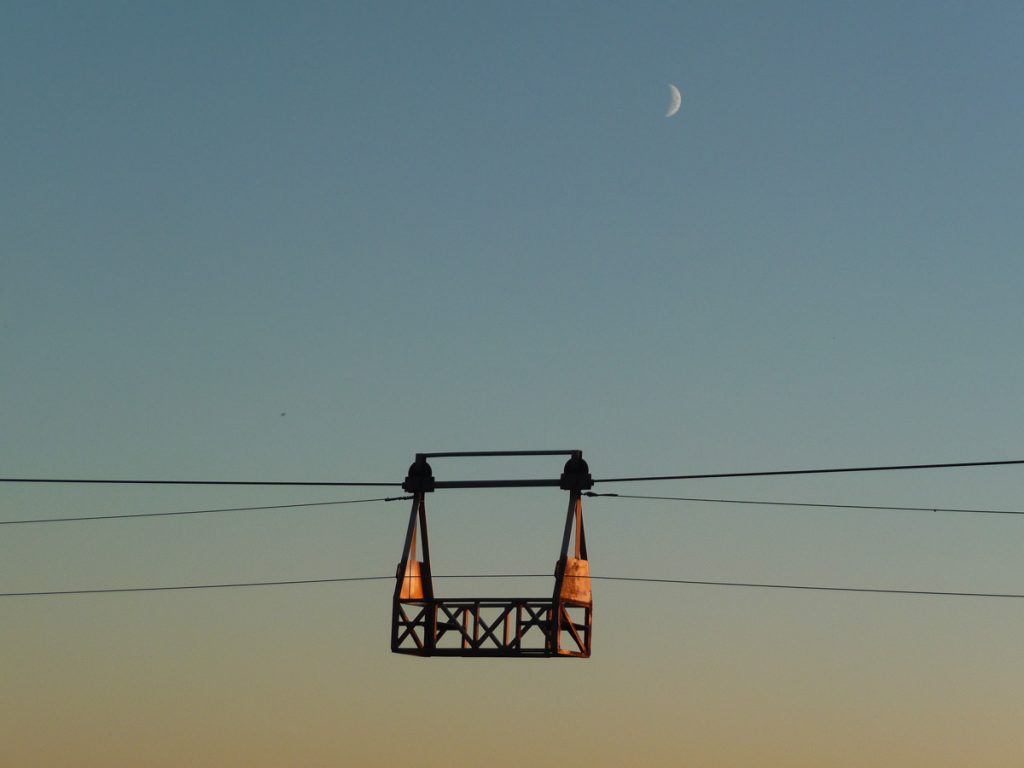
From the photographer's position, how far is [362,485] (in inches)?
1272

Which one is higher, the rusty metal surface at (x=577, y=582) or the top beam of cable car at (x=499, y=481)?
the top beam of cable car at (x=499, y=481)

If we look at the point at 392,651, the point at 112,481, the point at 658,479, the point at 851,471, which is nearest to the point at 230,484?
the point at 112,481

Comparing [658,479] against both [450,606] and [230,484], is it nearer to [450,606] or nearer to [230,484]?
[450,606]

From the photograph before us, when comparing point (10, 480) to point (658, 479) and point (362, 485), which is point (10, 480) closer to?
point (362, 485)

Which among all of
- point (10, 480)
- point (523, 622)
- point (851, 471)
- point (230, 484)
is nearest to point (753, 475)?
point (851, 471)

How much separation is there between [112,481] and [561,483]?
6465 mm

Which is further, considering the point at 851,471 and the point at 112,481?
the point at 112,481

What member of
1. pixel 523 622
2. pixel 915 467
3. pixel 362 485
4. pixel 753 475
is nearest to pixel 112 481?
pixel 362 485

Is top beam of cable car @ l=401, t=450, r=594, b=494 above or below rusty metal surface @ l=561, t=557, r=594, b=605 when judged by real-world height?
above

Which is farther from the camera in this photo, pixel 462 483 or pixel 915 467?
pixel 462 483

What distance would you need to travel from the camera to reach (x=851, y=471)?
98.0 feet

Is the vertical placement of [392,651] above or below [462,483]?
below

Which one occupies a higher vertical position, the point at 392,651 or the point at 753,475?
the point at 753,475

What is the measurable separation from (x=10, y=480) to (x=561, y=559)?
7.92 meters
